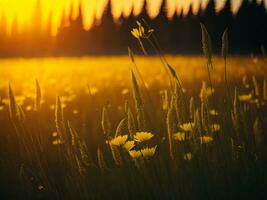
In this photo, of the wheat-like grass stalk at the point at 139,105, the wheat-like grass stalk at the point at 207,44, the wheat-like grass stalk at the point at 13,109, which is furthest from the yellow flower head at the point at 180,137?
the wheat-like grass stalk at the point at 13,109

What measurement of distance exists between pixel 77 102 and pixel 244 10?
119 feet

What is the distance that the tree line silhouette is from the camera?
38625 mm

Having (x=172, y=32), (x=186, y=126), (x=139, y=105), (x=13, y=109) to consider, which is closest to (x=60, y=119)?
(x=13, y=109)

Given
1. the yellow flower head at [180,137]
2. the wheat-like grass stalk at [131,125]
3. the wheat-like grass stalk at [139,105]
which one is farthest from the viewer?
the yellow flower head at [180,137]

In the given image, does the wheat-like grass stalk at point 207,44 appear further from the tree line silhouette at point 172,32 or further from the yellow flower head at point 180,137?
the tree line silhouette at point 172,32

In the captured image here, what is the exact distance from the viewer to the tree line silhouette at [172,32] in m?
38.6

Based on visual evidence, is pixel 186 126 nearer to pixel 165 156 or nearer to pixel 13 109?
pixel 165 156

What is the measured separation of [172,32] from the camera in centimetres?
4266

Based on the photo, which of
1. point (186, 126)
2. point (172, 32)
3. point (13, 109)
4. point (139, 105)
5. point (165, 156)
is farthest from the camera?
point (172, 32)

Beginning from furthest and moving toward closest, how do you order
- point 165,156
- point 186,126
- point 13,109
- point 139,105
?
point 165,156 < point 186,126 < point 13,109 < point 139,105

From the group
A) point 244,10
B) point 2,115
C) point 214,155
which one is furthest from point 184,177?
point 244,10

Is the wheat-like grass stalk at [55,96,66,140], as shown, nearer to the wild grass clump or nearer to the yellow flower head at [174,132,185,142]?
the wild grass clump

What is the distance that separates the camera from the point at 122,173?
2275 millimetres

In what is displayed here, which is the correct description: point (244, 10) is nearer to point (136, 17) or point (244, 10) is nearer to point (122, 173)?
point (136, 17)
